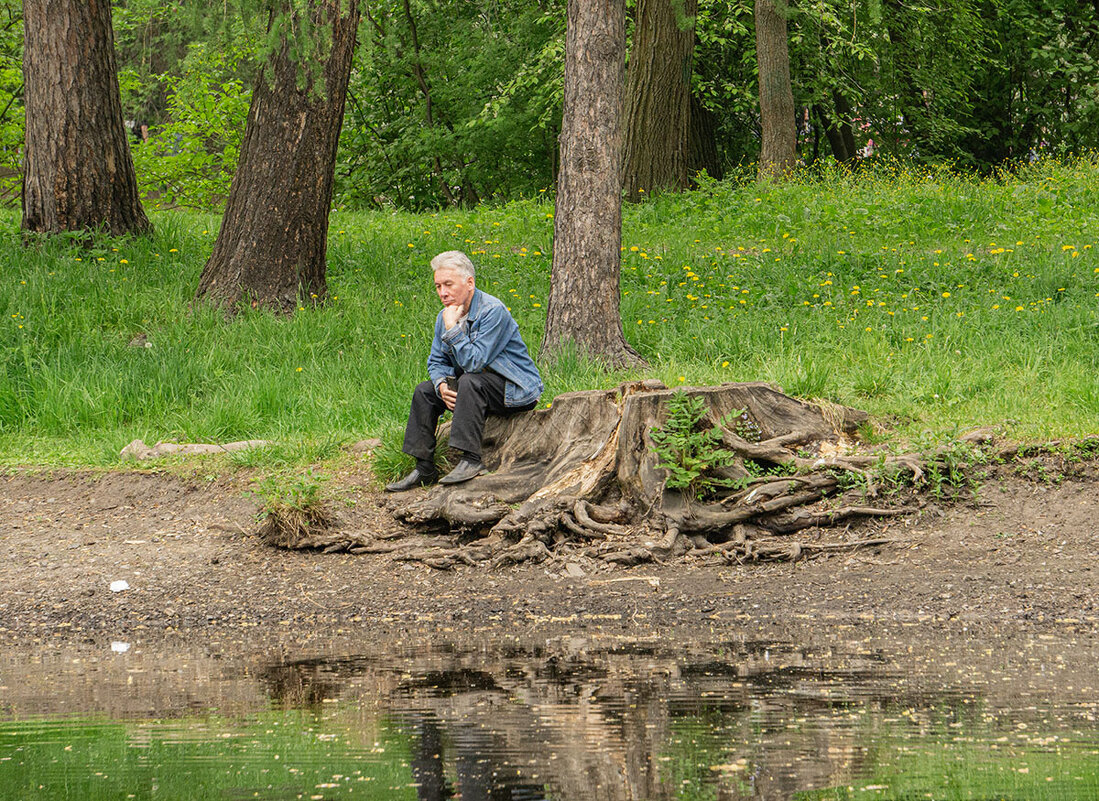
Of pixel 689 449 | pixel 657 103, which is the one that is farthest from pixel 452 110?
pixel 689 449

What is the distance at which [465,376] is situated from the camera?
693cm

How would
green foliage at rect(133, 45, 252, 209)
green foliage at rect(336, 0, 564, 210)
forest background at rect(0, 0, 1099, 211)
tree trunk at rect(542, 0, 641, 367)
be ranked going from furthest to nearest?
green foliage at rect(133, 45, 252, 209)
green foliage at rect(336, 0, 564, 210)
forest background at rect(0, 0, 1099, 211)
tree trunk at rect(542, 0, 641, 367)

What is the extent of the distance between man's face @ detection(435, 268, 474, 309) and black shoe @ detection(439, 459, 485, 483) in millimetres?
865

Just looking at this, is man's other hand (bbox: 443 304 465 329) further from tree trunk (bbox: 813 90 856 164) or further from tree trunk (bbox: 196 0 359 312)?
tree trunk (bbox: 813 90 856 164)

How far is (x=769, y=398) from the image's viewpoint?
6969mm

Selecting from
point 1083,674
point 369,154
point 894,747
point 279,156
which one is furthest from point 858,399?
point 369,154

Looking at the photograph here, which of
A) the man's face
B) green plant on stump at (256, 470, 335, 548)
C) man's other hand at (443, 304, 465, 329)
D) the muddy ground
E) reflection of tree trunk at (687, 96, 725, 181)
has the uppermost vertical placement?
reflection of tree trunk at (687, 96, 725, 181)

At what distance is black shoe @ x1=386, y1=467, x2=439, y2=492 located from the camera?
7105 mm

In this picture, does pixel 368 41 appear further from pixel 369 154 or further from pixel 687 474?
pixel 369 154

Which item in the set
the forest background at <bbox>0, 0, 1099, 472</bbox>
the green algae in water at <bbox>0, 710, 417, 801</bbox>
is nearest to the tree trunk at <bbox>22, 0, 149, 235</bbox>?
the forest background at <bbox>0, 0, 1099, 472</bbox>

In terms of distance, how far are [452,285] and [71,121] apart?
631cm

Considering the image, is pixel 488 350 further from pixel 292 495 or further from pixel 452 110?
pixel 452 110

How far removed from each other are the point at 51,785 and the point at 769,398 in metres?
4.66

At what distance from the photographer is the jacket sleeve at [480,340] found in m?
6.83
